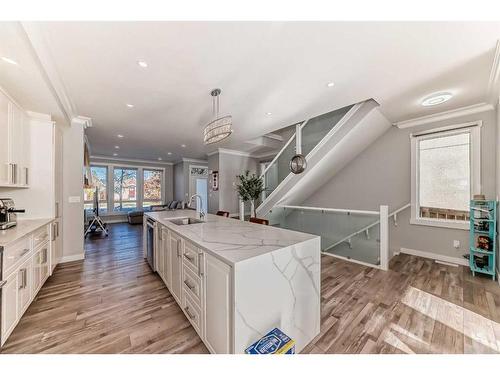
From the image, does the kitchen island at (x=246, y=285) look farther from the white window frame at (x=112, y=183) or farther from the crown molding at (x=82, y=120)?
the white window frame at (x=112, y=183)

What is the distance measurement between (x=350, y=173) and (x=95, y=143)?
7.15 metres

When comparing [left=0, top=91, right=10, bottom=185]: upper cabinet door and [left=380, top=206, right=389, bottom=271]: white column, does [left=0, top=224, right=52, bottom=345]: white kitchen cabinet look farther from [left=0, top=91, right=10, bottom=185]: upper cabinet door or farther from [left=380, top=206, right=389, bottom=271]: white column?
[left=380, top=206, right=389, bottom=271]: white column

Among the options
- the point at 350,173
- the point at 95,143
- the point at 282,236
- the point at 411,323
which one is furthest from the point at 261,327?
the point at 95,143

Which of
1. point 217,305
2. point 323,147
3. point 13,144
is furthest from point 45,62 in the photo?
point 323,147

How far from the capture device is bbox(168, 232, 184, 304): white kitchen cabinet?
6.63 ft

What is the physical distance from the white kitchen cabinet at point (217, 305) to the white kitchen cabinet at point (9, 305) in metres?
1.63

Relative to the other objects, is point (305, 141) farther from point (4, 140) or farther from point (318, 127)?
point (4, 140)

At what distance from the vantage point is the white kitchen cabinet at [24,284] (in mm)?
1845

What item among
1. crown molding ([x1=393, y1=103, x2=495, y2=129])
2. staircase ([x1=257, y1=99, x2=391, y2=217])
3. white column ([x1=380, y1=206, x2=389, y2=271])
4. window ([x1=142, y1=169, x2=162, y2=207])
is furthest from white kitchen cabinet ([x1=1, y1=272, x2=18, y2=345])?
window ([x1=142, y1=169, x2=162, y2=207])

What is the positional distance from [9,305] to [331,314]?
9.67 feet

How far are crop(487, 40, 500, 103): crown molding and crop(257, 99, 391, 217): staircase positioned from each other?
4.15 ft

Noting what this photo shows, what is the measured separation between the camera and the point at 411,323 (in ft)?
6.32

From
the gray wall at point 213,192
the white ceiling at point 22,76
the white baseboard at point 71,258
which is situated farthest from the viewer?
the gray wall at point 213,192

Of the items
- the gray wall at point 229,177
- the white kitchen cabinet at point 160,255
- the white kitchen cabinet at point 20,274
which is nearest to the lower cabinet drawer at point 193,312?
the white kitchen cabinet at point 160,255
